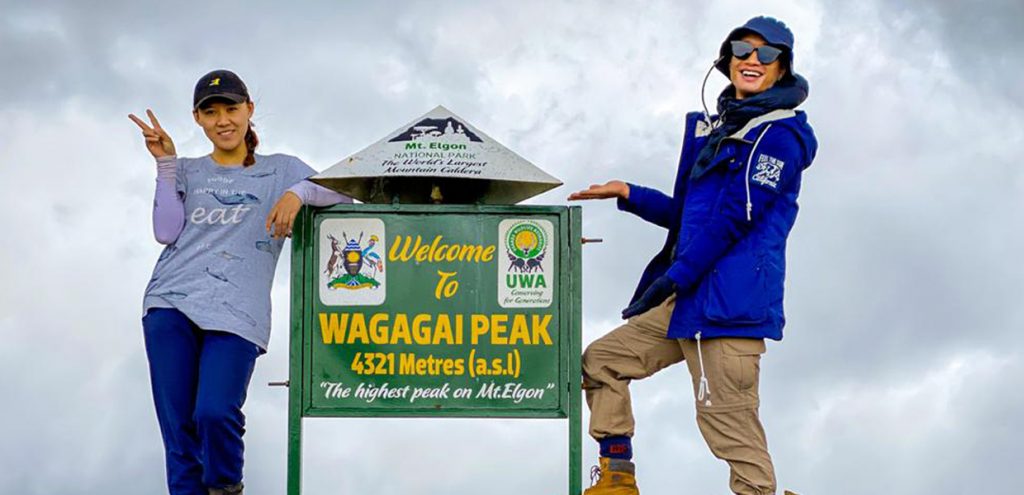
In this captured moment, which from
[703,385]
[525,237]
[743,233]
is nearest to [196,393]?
[525,237]

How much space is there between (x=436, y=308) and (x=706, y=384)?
1322 millimetres

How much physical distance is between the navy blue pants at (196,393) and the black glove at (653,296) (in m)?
1.78

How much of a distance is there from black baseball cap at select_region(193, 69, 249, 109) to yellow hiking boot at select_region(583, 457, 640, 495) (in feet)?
8.08

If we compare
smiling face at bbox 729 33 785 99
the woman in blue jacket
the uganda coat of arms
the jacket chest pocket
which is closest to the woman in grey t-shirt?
the uganda coat of arms

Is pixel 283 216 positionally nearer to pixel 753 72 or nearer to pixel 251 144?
pixel 251 144

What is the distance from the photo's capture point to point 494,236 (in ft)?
26.6

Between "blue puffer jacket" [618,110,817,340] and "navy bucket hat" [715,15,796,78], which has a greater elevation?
"navy bucket hat" [715,15,796,78]

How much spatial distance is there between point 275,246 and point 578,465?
1.78m

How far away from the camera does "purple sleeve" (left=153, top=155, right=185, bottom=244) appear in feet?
26.8

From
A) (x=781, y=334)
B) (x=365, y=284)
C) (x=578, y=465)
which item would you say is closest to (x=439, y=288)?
(x=365, y=284)

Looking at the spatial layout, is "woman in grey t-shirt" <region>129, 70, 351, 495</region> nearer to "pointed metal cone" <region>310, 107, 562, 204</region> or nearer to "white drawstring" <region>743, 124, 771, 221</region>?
"pointed metal cone" <region>310, 107, 562, 204</region>

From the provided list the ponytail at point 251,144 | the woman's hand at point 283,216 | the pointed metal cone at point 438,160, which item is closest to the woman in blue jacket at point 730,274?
the pointed metal cone at point 438,160

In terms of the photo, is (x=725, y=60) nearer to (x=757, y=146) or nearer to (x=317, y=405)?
(x=757, y=146)

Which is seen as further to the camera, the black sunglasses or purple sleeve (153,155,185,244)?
purple sleeve (153,155,185,244)
